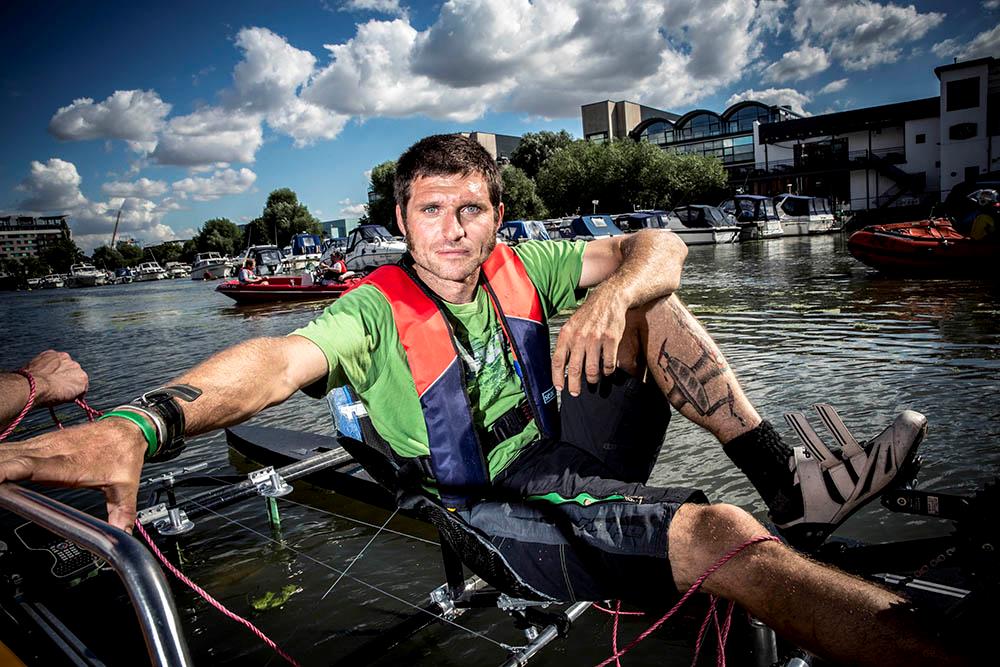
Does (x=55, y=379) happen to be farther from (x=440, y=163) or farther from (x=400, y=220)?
(x=440, y=163)

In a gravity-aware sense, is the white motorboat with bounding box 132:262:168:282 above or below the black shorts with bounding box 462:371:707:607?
above

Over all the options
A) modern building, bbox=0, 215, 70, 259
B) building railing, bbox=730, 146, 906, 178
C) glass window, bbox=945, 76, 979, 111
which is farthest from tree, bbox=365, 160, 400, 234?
modern building, bbox=0, 215, 70, 259

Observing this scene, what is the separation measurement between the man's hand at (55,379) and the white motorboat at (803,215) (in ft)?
132

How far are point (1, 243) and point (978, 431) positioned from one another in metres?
214

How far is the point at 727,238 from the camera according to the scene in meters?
34.8

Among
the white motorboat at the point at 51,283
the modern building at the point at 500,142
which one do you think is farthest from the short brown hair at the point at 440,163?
the white motorboat at the point at 51,283

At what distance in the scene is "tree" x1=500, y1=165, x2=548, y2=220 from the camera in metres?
57.6

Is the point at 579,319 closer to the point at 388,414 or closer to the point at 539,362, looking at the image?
the point at 539,362

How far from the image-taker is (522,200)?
57.8m

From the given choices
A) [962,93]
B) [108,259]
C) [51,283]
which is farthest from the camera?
[108,259]

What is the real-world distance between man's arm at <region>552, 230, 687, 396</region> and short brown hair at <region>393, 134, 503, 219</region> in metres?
0.60

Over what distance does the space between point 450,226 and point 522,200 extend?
187 feet

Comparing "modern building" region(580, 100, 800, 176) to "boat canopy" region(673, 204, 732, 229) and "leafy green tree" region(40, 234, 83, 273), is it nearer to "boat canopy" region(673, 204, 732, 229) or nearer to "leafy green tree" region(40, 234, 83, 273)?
"boat canopy" region(673, 204, 732, 229)

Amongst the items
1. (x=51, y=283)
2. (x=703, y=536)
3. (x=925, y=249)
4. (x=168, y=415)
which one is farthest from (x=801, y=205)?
(x=51, y=283)
